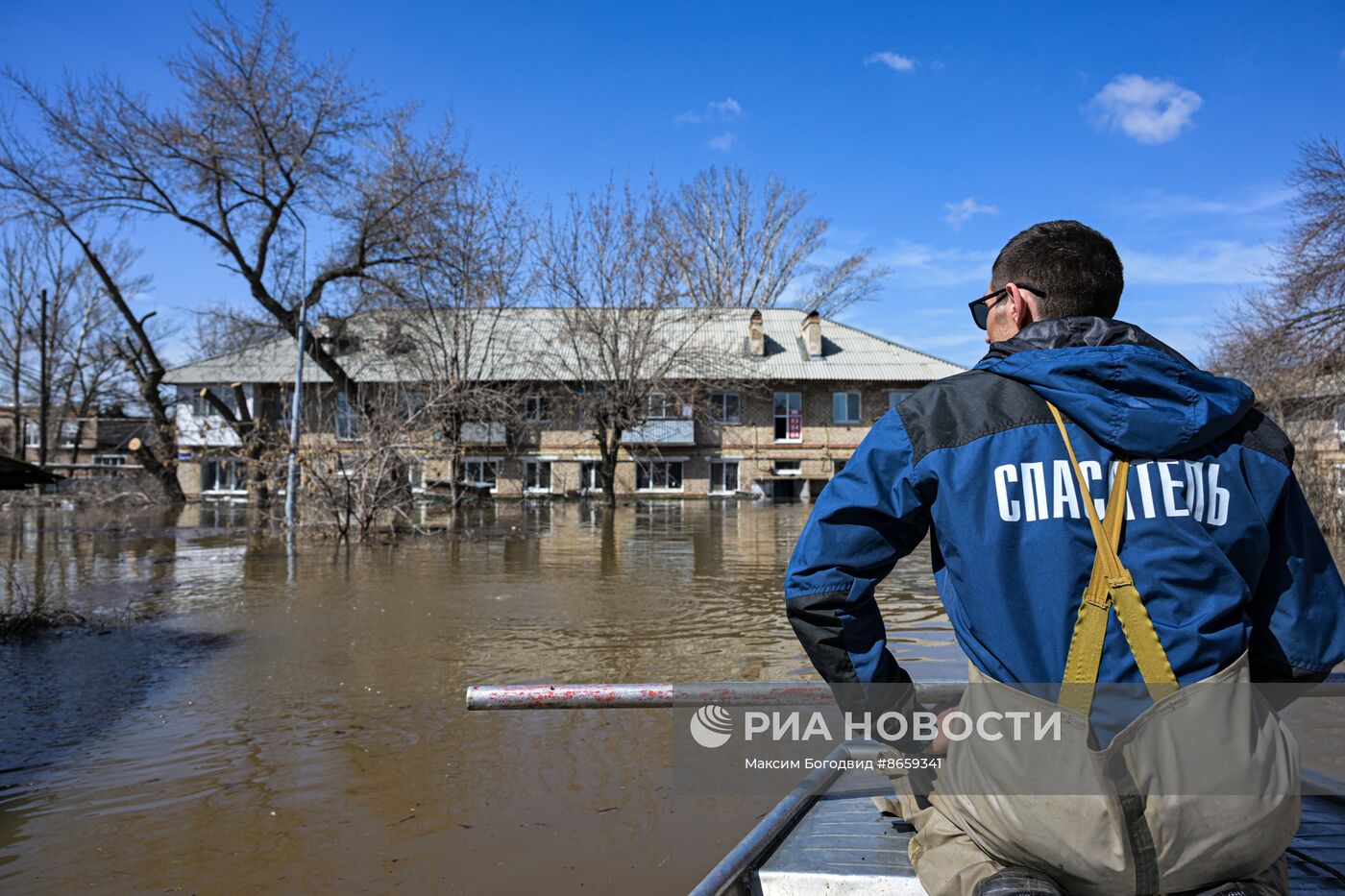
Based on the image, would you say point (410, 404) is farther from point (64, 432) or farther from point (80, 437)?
point (64, 432)

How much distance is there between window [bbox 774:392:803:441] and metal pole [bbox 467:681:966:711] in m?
36.5

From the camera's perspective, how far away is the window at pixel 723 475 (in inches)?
1531

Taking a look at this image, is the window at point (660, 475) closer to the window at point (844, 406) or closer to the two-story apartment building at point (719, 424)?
the two-story apartment building at point (719, 424)

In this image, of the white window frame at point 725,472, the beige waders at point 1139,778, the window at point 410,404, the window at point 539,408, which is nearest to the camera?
the beige waders at point 1139,778

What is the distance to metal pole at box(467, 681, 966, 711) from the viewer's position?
2.94 metres

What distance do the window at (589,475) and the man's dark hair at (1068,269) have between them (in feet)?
120

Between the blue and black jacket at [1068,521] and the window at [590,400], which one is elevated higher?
the window at [590,400]

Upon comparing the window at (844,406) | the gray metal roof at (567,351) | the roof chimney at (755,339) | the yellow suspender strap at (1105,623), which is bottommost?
the yellow suspender strap at (1105,623)

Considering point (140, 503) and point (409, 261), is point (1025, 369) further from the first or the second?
point (140, 503)

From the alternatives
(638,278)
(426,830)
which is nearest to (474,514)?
(638,278)

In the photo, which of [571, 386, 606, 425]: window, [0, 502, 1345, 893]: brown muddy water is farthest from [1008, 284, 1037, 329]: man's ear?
[571, 386, 606, 425]: window

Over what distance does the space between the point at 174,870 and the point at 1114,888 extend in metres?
3.72

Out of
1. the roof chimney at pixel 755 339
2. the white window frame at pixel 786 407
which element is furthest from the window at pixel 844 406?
the roof chimney at pixel 755 339

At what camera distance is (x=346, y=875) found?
3836 millimetres
